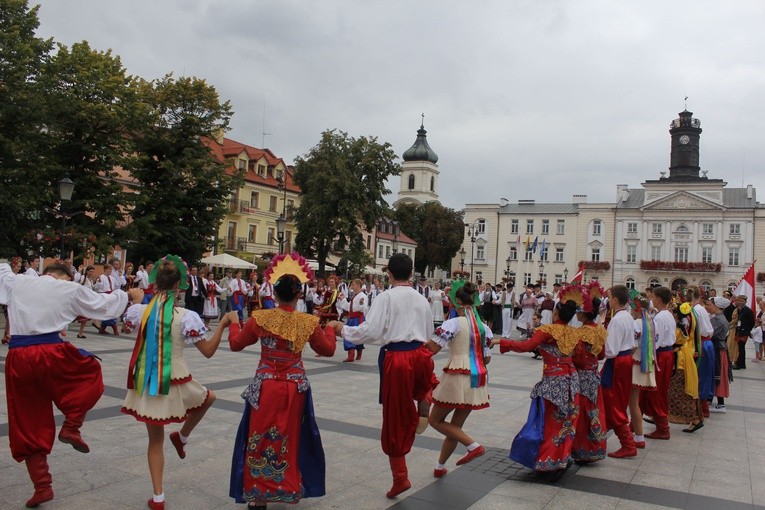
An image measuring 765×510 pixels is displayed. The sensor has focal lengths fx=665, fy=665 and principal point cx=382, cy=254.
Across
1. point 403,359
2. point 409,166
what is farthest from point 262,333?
point 409,166

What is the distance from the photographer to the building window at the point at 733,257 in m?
71.6

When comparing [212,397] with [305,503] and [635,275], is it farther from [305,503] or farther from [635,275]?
[635,275]

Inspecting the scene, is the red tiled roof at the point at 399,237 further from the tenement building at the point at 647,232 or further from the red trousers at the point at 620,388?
the red trousers at the point at 620,388

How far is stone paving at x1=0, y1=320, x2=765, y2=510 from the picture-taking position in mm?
5168

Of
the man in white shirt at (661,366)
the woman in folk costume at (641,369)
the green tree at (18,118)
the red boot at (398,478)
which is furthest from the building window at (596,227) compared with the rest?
the red boot at (398,478)

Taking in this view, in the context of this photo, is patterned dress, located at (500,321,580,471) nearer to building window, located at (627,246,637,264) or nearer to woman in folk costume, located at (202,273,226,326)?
woman in folk costume, located at (202,273,226,326)

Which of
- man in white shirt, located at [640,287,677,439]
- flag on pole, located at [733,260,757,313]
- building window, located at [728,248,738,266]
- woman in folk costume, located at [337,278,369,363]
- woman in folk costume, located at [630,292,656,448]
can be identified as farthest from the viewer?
building window, located at [728,248,738,266]

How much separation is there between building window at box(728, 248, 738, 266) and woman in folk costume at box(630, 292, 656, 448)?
239 feet

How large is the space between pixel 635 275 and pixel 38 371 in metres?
76.6

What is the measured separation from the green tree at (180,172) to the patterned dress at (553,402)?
87.6 feet

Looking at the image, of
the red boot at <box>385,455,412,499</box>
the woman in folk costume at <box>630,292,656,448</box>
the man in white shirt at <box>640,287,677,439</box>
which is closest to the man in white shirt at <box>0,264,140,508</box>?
the red boot at <box>385,455,412,499</box>

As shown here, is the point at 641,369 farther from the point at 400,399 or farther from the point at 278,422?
the point at 278,422

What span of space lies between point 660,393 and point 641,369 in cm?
79

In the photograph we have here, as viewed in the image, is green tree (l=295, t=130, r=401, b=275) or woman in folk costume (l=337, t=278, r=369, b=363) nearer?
woman in folk costume (l=337, t=278, r=369, b=363)
